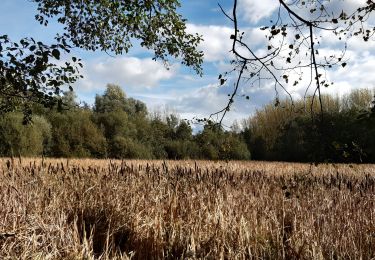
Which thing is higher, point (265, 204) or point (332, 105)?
point (332, 105)

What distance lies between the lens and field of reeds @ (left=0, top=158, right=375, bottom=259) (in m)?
4.64

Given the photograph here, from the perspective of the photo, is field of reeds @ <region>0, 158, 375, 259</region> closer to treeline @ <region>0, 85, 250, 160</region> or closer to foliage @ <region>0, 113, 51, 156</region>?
treeline @ <region>0, 85, 250, 160</region>

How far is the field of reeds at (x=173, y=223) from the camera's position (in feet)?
15.2

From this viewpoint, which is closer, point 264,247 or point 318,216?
point 264,247

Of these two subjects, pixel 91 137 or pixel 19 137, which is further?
pixel 91 137

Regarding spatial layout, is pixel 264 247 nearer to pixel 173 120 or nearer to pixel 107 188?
pixel 107 188

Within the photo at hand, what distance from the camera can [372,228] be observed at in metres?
5.51

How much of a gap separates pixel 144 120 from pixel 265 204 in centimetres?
4286

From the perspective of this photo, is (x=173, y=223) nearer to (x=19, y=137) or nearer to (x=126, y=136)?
(x=19, y=137)

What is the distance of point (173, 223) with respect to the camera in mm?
5625

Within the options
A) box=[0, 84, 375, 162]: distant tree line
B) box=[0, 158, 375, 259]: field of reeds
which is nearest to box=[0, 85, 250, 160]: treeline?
box=[0, 84, 375, 162]: distant tree line

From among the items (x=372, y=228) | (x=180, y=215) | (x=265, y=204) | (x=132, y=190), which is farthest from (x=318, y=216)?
(x=132, y=190)

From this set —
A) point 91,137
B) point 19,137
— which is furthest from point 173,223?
point 91,137

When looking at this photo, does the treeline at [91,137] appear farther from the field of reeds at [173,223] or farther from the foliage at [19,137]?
the field of reeds at [173,223]
